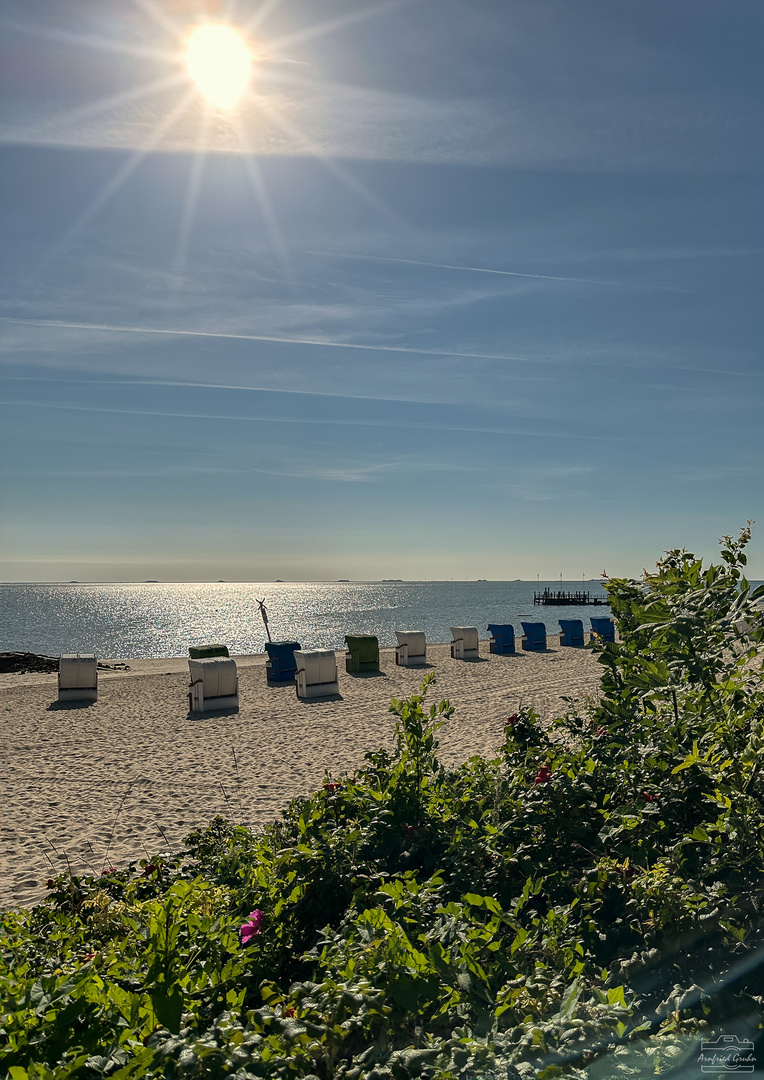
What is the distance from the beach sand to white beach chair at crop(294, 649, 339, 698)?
1.55 ft

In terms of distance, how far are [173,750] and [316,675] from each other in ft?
18.1

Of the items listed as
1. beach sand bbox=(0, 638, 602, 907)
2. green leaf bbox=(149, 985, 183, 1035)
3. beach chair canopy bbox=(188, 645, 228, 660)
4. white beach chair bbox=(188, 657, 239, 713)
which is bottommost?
beach sand bbox=(0, 638, 602, 907)

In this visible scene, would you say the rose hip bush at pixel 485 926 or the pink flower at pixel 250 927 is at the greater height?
the rose hip bush at pixel 485 926

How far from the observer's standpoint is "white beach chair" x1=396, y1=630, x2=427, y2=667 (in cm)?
2211

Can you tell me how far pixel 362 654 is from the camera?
20359 millimetres

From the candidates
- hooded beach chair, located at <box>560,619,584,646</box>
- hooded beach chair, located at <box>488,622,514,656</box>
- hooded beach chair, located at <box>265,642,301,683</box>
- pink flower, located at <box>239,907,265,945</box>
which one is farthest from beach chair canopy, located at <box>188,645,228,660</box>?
pink flower, located at <box>239,907,265,945</box>

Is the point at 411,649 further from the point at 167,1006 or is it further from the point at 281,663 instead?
the point at 167,1006

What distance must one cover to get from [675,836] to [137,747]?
10.5 meters

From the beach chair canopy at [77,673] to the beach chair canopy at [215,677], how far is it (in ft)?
10.4

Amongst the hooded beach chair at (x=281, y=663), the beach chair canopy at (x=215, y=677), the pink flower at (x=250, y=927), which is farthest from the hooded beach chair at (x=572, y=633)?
the pink flower at (x=250, y=927)

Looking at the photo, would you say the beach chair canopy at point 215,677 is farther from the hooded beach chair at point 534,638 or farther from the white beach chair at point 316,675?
the hooded beach chair at point 534,638

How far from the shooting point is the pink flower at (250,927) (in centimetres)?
267

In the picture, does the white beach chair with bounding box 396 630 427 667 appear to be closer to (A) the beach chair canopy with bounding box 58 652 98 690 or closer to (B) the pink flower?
(A) the beach chair canopy with bounding box 58 652 98 690

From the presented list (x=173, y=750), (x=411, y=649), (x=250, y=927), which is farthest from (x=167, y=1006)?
(x=411, y=649)
